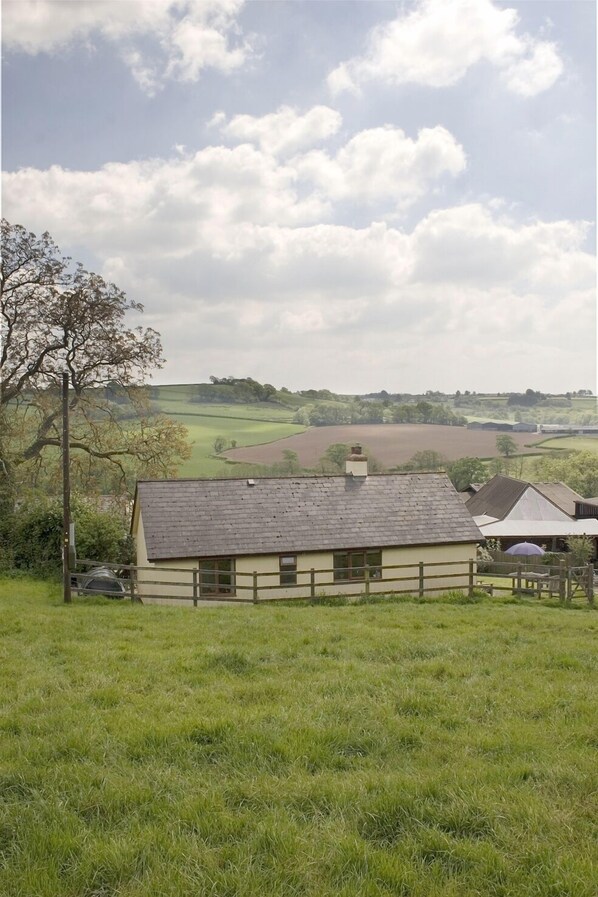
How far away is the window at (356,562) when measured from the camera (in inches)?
859

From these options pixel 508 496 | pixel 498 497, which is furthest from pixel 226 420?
pixel 508 496

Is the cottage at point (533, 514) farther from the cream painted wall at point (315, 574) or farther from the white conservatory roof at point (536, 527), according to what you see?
the cream painted wall at point (315, 574)

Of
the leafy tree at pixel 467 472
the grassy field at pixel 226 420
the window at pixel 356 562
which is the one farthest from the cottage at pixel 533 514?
the grassy field at pixel 226 420

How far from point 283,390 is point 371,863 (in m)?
101

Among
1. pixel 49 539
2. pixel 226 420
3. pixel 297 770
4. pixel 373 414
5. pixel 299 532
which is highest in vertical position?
pixel 373 414

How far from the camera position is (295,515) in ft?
74.0

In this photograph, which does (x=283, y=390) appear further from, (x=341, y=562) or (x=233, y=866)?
(x=233, y=866)

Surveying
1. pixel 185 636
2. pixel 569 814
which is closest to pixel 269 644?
pixel 185 636

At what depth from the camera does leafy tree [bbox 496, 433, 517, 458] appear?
9238 centimetres

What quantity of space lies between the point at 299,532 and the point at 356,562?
2.25 meters

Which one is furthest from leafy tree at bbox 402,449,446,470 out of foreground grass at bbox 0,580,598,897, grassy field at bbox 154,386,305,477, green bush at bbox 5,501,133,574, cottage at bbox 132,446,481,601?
foreground grass at bbox 0,580,598,897

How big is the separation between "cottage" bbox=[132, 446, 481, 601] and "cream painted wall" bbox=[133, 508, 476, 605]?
4 centimetres

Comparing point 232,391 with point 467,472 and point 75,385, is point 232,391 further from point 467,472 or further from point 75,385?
point 75,385

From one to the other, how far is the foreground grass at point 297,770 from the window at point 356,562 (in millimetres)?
11767
